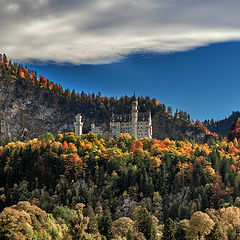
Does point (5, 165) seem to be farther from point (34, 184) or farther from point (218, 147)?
point (218, 147)

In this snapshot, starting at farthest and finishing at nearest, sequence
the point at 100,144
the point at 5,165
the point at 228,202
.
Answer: the point at 100,144 → the point at 5,165 → the point at 228,202

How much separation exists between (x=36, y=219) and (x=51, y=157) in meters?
81.2

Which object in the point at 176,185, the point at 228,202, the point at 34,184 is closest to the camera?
the point at 228,202

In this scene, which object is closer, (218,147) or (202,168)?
(202,168)

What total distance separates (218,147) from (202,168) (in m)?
42.4

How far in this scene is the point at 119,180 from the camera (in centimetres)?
15750

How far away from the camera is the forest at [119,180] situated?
422 feet

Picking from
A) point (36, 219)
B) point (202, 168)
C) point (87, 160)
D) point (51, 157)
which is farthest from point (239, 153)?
point (36, 219)

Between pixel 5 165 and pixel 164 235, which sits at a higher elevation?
pixel 5 165

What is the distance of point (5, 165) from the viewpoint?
175875 mm

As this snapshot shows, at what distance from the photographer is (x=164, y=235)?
301 ft

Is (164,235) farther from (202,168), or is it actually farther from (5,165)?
(5,165)

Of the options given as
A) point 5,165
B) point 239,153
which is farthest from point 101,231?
point 239,153

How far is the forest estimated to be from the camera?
128625 mm
